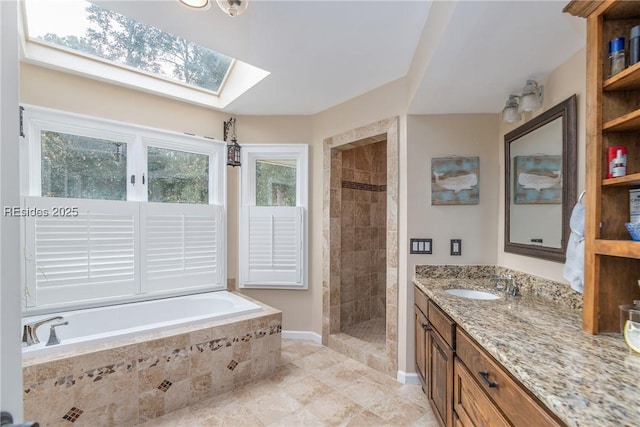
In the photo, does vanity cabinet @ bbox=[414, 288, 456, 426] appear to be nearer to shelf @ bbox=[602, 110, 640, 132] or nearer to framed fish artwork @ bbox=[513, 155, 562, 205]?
framed fish artwork @ bbox=[513, 155, 562, 205]

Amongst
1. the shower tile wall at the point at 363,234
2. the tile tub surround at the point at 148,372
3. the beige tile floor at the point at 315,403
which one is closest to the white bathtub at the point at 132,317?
the tile tub surround at the point at 148,372

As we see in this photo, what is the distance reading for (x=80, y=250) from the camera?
2.32 metres

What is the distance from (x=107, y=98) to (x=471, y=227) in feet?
10.6

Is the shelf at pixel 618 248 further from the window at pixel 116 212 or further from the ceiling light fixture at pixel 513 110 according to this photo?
the window at pixel 116 212

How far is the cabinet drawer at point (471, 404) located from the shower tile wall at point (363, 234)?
191cm

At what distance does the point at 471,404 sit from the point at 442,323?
1.36 feet

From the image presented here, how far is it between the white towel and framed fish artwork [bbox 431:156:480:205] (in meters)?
0.89

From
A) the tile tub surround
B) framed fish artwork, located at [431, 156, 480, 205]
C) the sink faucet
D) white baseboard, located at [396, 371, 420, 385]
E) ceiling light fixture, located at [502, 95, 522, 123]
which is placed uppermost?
ceiling light fixture, located at [502, 95, 522, 123]

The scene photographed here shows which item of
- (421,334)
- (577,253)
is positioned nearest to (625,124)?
(577,253)

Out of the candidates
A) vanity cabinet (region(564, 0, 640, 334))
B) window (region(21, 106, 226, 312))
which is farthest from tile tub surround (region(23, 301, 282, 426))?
vanity cabinet (region(564, 0, 640, 334))

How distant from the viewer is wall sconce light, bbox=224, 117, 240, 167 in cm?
307

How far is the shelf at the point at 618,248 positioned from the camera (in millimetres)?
952

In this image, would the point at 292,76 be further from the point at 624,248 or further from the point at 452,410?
the point at 452,410

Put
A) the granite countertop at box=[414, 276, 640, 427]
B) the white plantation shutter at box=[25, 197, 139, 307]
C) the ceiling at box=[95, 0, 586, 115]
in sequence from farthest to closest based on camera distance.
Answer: the white plantation shutter at box=[25, 197, 139, 307] < the ceiling at box=[95, 0, 586, 115] < the granite countertop at box=[414, 276, 640, 427]
